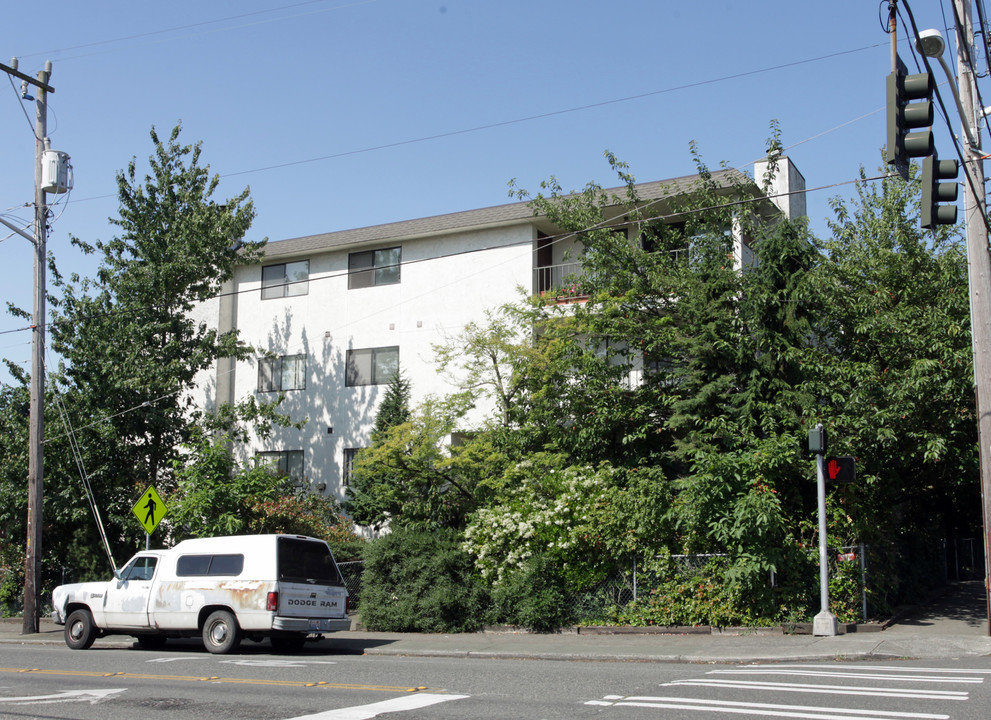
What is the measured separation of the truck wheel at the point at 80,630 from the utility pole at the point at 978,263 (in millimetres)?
15430

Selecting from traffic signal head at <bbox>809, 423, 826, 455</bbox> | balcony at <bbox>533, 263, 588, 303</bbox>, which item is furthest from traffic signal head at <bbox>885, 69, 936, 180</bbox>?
balcony at <bbox>533, 263, 588, 303</bbox>

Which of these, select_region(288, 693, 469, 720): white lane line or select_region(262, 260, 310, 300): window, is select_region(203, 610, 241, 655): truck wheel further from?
select_region(262, 260, 310, 300): window

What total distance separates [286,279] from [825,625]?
20.4 metres

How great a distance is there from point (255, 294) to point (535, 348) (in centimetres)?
1239

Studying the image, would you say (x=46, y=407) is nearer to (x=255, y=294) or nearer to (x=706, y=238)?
(x=255, y=294)

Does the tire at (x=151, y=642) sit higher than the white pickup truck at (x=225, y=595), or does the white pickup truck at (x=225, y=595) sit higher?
the white pickup truck at (x=225, y=595)

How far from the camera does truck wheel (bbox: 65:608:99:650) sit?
16969 mm

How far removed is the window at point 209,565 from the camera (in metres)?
15.5

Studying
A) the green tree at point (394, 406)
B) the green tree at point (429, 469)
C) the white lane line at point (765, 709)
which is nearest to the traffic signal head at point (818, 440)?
the white lane line at point (765, 709)

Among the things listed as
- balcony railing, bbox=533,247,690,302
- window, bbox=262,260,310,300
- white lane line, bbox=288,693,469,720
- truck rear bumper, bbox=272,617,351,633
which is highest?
window, bbox=262,260,310,300

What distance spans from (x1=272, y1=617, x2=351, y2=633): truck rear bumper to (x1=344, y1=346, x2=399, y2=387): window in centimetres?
1192

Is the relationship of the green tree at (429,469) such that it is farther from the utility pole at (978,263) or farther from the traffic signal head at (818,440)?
the utility pole at (978,263)

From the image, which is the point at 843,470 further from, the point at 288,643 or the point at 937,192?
the point at 288,643

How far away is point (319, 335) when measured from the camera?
93.9ft
